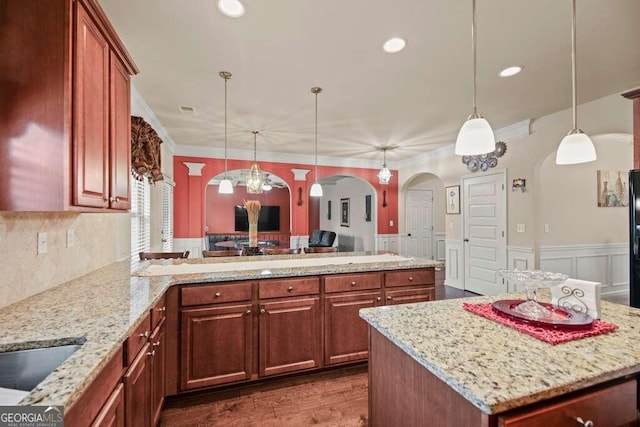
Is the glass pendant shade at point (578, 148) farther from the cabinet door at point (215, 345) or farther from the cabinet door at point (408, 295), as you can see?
the cabinet door at point (215, 345)

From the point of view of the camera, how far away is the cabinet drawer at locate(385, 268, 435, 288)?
262cm

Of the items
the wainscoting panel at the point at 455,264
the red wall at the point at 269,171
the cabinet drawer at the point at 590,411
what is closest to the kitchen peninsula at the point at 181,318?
the cabinet drawer at the point at 590,411

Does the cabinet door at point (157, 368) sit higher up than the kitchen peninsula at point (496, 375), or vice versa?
the kitchen peninsula at point (496, 375)

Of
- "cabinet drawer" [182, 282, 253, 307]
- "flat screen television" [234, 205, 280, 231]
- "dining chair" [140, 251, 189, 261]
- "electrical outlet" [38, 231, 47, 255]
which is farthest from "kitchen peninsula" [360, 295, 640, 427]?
"flat screen television" [234, 205, 280, 231]

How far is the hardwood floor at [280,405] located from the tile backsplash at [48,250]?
1.17m

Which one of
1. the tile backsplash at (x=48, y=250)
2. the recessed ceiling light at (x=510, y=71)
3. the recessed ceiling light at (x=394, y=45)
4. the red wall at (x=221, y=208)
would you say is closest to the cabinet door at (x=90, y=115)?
the tile backsplash at (x=48, y=250)

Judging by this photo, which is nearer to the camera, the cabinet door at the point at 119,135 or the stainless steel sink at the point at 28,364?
the stainless steel sink at the point at 28,364

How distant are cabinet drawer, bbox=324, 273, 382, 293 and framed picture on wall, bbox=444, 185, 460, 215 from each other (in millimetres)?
3492

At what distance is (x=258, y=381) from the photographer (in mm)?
2332

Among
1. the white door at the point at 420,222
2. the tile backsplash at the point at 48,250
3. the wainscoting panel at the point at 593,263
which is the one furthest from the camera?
the white door at the point at 420,222

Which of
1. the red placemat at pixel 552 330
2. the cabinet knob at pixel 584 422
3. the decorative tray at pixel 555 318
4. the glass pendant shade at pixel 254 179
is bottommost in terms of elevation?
the cabinet knob at pixel 584 422

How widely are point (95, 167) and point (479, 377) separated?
6.15ft

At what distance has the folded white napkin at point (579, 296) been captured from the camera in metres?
1.27

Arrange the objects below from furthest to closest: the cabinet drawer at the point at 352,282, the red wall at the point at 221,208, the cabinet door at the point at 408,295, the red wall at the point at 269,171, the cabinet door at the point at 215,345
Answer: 1. the red wall at the point at 221,208
2. the red wall at the point at 269,171
3. the cabinet door at the point at 408,295
4. the cabinet drawer at the point at 352,282
5. the cabinet door at the point at 215,345
